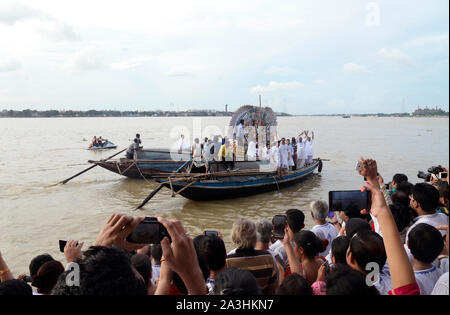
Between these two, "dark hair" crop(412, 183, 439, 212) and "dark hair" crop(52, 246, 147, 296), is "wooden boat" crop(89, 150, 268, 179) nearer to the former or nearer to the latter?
"dark hair" crop(412, 183, 439, 212)

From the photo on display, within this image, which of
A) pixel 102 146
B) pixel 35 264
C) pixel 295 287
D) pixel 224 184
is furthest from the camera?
pixel 102 146

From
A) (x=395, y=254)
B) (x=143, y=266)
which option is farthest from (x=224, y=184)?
(x=395, y=254)

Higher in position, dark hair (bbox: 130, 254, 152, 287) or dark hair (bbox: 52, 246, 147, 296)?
dark hair (bbox: 52, 246, 147, 296)

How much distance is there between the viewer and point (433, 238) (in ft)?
7.50

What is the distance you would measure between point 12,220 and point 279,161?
9275 millimetres

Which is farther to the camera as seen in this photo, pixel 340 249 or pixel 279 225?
pixel 279 225

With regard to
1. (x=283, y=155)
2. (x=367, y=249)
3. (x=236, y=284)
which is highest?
(x=236, y=284)

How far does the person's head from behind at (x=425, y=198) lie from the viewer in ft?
10.8

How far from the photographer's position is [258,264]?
242 cm

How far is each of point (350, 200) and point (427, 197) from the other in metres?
1.75

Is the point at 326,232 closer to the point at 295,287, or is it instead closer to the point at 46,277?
the point at 295,287

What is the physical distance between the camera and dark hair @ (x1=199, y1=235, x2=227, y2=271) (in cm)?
225

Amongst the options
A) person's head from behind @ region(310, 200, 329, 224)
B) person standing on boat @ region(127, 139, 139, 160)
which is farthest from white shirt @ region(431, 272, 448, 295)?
person standing on boat @ region(127, 139, 139, 160)

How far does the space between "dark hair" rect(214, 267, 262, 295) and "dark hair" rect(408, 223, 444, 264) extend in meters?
1.49
